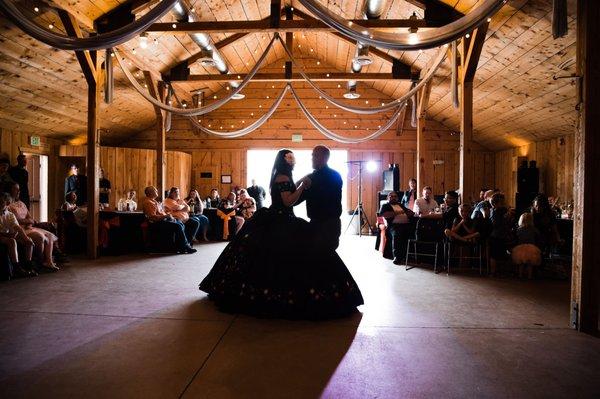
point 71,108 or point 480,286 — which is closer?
point 480,286

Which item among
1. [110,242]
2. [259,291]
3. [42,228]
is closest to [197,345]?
[259,291]

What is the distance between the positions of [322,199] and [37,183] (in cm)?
863

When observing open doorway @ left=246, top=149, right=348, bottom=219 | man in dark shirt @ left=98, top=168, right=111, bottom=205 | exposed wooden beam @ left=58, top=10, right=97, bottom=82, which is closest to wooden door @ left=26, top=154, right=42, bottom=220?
man in dark shirt @ left=98, top=168, right=111, bottom=205

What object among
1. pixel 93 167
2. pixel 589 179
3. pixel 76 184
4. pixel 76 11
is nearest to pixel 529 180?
pixel 589 179

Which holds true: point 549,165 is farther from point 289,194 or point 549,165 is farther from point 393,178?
point 289,194

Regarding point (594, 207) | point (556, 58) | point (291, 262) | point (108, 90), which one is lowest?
point (291, 262)

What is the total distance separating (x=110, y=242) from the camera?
6797 mm

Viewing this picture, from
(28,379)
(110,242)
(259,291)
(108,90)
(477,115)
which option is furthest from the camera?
(477,115)

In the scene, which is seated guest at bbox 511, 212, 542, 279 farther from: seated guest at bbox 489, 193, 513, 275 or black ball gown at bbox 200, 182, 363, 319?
black ball gown at bbox 200, 182, 363, 319

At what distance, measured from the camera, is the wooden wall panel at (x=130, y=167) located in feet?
32.8

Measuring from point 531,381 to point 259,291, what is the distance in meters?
1.95

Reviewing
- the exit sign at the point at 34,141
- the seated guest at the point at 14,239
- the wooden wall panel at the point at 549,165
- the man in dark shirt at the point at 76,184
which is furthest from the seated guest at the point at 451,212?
the exit sign at the point at 34,141

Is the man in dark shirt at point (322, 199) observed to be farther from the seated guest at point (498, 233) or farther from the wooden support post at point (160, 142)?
the wooden support post at point (160, 142)

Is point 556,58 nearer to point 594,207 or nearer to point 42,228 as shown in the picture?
point 594,207
